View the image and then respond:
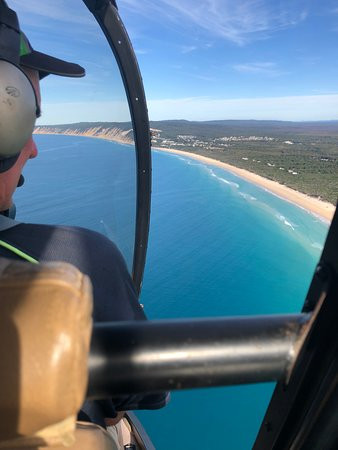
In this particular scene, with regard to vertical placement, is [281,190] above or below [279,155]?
below

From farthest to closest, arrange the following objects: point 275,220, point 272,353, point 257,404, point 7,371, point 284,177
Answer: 1. point 284,177
2. point 275,220
3. point 257,404
4. point 272,353
5. point 7,371

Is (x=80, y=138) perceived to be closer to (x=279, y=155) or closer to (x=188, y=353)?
(x=188, y=353)

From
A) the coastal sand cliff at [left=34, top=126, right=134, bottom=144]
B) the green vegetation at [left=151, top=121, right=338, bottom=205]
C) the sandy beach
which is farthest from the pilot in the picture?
the sandy beach

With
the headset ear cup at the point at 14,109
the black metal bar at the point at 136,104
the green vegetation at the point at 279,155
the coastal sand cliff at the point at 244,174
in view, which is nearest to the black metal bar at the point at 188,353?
the coastal sand cliff at the point at 244,174

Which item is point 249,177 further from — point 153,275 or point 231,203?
point 153,275

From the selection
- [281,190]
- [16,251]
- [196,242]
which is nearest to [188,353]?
[16,251]

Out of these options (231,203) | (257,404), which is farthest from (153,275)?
(231,203)
